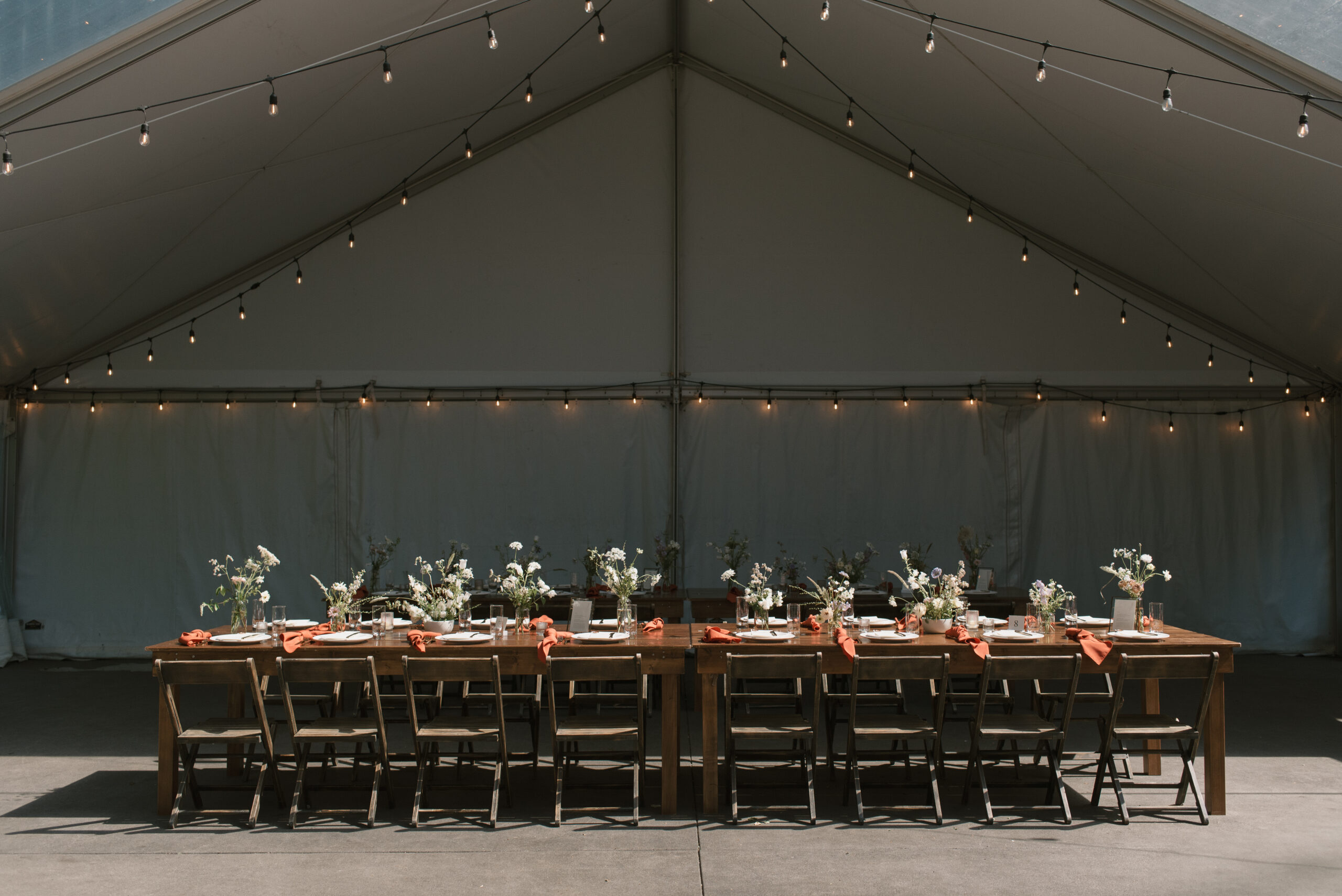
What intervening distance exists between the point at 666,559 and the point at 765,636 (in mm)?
3360

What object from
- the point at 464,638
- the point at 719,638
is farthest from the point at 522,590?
the point at 719,638

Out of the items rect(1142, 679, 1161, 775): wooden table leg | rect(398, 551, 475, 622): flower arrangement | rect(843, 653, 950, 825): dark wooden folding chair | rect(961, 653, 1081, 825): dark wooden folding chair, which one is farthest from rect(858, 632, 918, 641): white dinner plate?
rect(398, 551, 475, 622): flower arrangement

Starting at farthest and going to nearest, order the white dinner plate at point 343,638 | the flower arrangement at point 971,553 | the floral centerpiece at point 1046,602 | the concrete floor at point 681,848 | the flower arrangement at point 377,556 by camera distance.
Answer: the flower arrangement at point 971,553 → the flower arrangement at point 377,556 → the floral centerpiece at point 1046,602 → the white dinner plate at point 343,638 → the concrete floor at point 681,848

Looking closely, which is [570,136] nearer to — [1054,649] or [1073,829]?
[1054,649]

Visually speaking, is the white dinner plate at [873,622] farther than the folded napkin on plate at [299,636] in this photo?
Yes

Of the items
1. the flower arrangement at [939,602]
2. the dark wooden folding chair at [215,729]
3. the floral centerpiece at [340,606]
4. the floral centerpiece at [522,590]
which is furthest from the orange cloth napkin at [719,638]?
the dark wooden folding chair at [215,729]

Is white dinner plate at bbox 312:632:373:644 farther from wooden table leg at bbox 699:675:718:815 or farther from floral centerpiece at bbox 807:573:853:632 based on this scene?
floral centerpiece at bbox 807:573:853:632

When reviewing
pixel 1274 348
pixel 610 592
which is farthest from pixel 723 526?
pixel 1274 348

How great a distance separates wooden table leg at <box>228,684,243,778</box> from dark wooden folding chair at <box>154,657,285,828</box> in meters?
0.41

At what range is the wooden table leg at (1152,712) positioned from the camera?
5.58 meters

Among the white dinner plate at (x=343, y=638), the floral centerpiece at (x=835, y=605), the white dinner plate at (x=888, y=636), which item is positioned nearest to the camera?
the white dinner plate at (x=888, y=636)

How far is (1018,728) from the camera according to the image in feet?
16.4

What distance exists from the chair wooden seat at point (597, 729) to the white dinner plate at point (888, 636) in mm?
1252

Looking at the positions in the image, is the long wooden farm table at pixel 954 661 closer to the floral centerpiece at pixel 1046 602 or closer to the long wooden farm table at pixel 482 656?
the long wooden farm table at pixel 482 656
